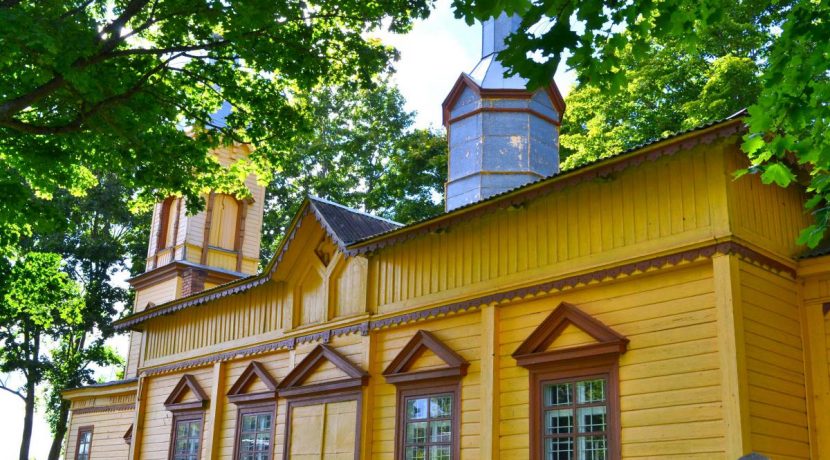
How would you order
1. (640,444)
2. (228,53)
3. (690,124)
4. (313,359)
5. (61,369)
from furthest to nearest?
(61,369)
(690,124)
(313,359)
(228,53)
(640,444)

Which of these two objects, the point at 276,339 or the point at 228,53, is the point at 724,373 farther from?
the point at 276,339

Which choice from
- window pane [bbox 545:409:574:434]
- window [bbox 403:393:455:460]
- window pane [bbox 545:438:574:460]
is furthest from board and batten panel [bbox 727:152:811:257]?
window [bbox 403:393:455:460]

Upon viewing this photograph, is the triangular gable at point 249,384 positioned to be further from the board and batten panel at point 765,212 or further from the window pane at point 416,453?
the board and batten panel at point 765,212

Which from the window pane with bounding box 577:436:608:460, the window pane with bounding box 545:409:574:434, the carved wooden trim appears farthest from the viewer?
the carved wooden trim

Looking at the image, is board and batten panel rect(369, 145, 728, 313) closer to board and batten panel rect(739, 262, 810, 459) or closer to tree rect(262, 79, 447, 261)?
board and batten panel rect(739, 262, 810, 459)

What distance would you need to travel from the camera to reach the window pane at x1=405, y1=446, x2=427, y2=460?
12.9 metres

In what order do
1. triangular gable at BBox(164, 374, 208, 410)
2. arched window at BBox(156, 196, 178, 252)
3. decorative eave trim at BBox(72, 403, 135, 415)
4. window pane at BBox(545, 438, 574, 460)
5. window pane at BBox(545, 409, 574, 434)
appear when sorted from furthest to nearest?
arched window at BBox(156, 196, 178, 252), decorative eave trim at BBox(72, 403, 135, 415), triangular gable at BBox(164, 374, 208, 410), window pane at BBox(545, 409, 574, 434), window pane at BBox(545, 438, 574, 460)

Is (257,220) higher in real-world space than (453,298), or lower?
higher

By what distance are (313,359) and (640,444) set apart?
6997 mm

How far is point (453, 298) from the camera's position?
1305 cm

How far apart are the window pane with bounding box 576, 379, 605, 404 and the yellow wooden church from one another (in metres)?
0.03

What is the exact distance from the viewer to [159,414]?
19.7m

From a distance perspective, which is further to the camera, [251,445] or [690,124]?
[690,124]

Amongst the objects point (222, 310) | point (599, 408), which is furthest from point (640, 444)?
point (222, 310)
